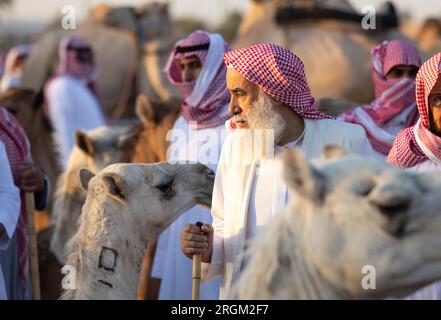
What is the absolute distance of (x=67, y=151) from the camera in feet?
37.1

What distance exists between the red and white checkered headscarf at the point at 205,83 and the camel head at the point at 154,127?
357 millimetres

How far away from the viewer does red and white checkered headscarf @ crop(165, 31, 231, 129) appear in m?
6.73

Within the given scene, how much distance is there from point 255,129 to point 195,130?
2.10 metres

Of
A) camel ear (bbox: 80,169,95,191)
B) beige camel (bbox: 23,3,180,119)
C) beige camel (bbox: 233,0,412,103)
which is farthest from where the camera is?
beige camel (bbox: 23,3,180,119)

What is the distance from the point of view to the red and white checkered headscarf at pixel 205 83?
22.1 ft

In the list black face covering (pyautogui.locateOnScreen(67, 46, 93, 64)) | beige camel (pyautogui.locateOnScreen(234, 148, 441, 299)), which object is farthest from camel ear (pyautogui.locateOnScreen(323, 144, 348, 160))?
black face covering (pyautogui.locateOnScreen(67, 46, 93, 64))

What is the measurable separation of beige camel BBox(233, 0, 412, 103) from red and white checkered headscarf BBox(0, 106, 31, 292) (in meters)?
7.49

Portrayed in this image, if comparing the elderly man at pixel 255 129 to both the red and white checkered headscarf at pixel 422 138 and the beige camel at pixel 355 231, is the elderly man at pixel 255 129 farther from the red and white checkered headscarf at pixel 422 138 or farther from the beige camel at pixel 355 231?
the beige camel at pixel 355 231

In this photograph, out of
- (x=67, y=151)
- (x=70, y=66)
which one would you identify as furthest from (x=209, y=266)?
(x=70, y=66)

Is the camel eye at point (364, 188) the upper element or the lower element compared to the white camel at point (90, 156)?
lower

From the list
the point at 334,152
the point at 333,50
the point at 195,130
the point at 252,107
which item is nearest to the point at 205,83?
the point at 195,130

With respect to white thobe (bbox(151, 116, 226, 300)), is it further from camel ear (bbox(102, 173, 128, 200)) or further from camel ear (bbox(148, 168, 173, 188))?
camel ear (bbox(102, 173, 128, 200))

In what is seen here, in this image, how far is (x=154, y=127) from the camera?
7699 mm

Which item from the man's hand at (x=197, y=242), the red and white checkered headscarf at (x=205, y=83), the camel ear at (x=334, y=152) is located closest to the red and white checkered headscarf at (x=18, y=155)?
the red and white checkered headscarf at (x=205, y=83)
